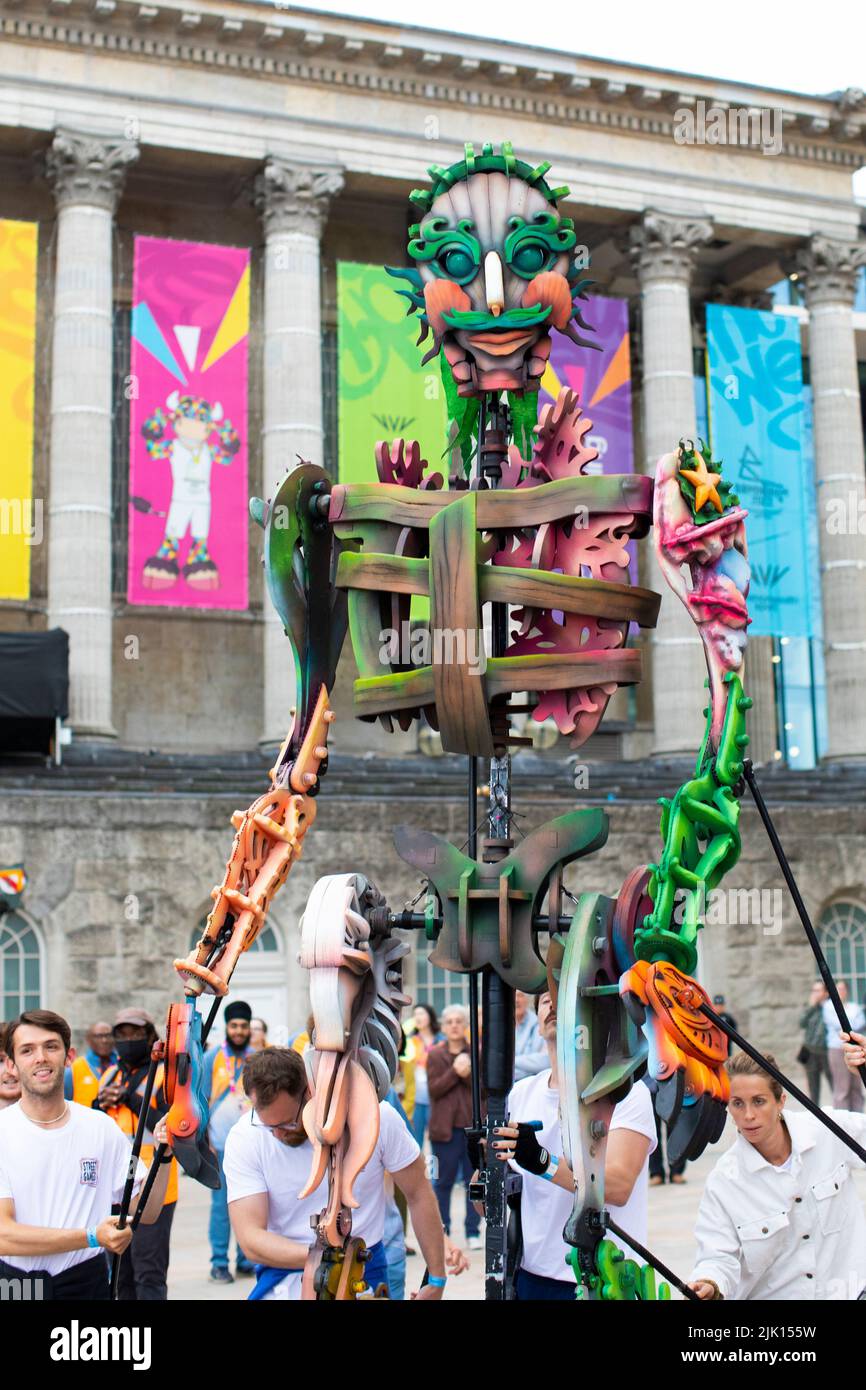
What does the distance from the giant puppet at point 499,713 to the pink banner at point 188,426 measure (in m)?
22.4

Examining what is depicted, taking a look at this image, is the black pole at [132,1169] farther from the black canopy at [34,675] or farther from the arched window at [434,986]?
the black canopy at [34,675]

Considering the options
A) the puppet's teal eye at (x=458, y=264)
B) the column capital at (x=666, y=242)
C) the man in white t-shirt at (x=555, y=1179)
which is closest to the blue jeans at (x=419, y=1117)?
the man in white t-shirt at (x=555, y=1179)

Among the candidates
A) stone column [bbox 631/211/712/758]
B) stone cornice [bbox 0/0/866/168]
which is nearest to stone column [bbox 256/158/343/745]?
stone cornice [bbox 0/0/866/168]

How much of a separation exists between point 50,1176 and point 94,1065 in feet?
29.9

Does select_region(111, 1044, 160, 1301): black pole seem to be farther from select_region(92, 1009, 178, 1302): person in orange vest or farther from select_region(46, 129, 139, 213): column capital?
select_region(46, 129, 139, 213): column capital

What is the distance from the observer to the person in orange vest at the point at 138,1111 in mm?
10023

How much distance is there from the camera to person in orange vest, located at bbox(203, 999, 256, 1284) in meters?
12.6

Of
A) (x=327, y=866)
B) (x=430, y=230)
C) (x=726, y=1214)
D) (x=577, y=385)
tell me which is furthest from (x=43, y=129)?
(x=726, y=1214)

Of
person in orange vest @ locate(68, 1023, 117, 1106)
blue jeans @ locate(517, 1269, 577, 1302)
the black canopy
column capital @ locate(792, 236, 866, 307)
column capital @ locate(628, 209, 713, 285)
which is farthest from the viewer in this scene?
column capital @ locate(792, 236, 866, 307)

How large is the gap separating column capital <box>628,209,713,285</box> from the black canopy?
45.3 feet

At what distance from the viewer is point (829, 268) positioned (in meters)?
36.7

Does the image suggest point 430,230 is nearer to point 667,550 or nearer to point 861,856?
point 667,550

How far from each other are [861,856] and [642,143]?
47.3 feet

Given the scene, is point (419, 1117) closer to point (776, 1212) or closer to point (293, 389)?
point (776, 1212)
